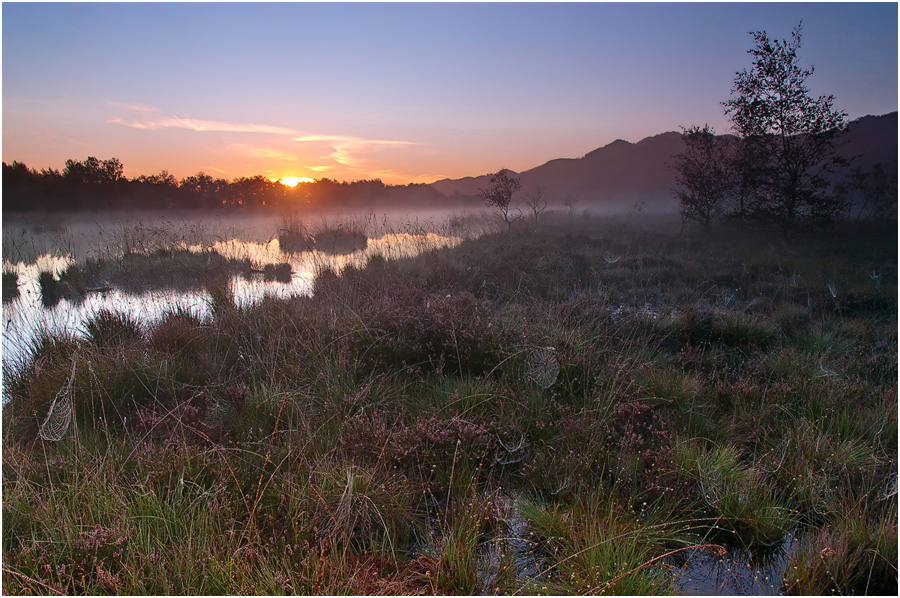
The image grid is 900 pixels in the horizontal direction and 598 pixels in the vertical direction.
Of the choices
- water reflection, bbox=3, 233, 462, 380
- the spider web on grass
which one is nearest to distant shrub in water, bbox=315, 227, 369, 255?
water reflection, bbox=3, 233, 462, 380

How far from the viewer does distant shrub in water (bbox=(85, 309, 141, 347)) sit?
5.18 metres

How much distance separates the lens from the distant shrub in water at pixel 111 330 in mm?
5180

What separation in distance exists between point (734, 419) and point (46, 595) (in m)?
4.15

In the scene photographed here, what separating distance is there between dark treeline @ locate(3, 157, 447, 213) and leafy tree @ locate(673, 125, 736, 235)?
2011 centimetres

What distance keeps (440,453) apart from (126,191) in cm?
2865

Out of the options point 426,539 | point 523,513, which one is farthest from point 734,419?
point 426,539

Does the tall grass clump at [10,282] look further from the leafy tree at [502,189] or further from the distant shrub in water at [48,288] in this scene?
the leafy tree at [502,189]

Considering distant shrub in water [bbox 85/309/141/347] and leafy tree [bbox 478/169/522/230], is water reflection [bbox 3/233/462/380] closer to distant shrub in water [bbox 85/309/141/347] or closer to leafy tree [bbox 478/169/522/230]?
distant shrub in water [bbox 85/309/141/347]

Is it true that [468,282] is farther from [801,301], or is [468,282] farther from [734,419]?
[734,419]

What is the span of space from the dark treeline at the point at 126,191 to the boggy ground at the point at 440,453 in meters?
20.0

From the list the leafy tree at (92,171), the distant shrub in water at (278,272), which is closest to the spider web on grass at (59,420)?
the distant shrub in water at (278,272)

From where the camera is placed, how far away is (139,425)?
11.6ft

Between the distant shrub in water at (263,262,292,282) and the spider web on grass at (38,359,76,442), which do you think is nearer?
the spider web on grass at (38,359,76,442)

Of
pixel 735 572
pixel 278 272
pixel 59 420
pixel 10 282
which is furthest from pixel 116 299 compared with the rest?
pixel 735 572
